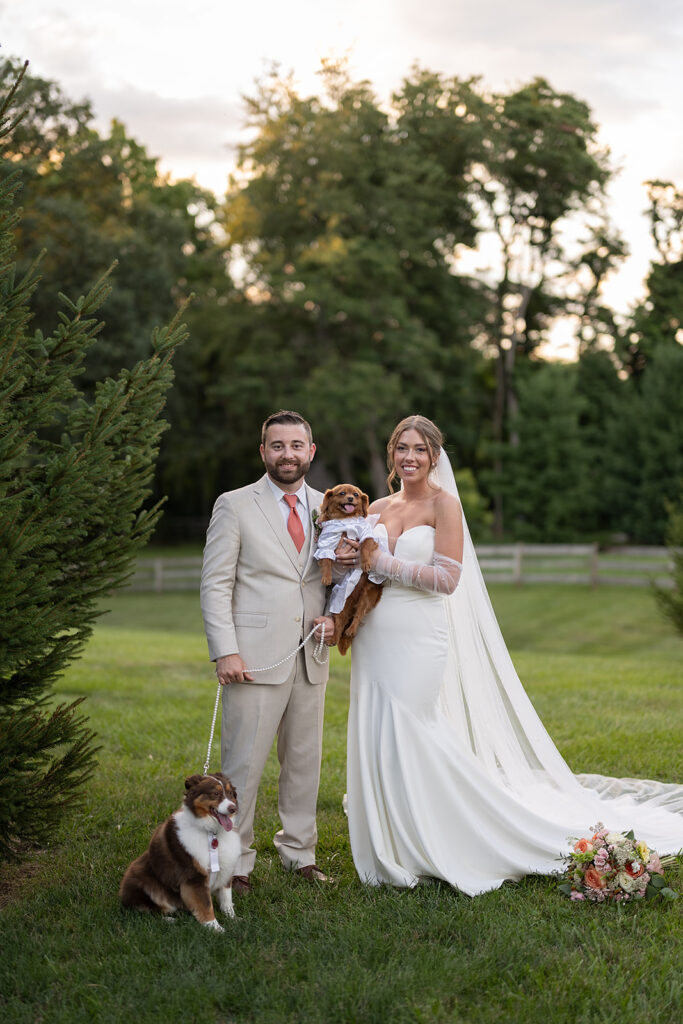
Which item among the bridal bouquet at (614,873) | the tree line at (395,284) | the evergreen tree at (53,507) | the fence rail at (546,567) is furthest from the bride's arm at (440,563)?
the tree line at (395,284)

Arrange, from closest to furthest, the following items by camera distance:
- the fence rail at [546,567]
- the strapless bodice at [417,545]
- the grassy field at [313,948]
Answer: the grassy field at [313,948]
the strapless bodice at [417,545]
the fence rail at [546,567]

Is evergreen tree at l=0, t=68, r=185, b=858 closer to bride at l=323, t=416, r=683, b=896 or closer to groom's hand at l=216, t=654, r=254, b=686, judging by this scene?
groom's hand at l=216, t=654, r=254, b=686

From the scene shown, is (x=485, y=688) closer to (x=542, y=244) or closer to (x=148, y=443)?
(x=148, y=443)

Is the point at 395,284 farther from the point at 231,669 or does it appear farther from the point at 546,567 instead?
the point at 231,669

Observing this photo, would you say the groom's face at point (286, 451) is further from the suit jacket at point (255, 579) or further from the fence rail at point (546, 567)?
the fence rail at point (546, 567)

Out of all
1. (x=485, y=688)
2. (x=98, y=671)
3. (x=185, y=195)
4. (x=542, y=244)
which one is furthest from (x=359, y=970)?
(x=185, y=195)

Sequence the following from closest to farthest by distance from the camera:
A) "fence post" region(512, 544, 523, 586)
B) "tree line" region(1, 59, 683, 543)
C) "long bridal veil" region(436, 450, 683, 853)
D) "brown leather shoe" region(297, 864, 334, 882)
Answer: "brown leather shoe" region(297, 864, 334, 882) → "long bridal veil" region(436, 450, 683, 853) → "fence post" region(512, 544, 523, 586) → "tree line" region(1, 59, 683, 543)

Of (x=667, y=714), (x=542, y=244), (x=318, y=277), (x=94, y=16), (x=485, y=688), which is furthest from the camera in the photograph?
(x=542, y=244)

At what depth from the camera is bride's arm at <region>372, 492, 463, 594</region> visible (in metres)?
5.02

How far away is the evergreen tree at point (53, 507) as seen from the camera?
4.64m

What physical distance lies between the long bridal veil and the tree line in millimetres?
23613

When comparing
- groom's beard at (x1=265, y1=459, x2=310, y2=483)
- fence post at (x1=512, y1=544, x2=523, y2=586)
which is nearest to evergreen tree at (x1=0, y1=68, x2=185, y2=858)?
groom's beard at (x1=265, y1=459, x2=310, y2=483)

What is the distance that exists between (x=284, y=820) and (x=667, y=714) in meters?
5.17

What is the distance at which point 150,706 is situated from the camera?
9750mm
